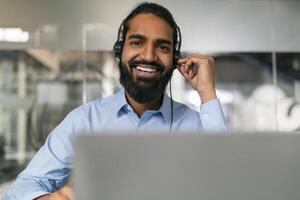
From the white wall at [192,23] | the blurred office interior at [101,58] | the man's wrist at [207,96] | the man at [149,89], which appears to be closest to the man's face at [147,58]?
the man at [149,89]

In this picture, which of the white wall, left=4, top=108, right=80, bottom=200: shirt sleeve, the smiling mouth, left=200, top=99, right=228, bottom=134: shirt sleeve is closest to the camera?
left=4, top=108, right=80, bottom=200: shirt sleeve

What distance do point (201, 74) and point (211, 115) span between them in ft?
0.43

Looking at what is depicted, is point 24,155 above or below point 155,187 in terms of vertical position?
below

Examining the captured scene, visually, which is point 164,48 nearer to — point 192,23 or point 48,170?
point 48,170

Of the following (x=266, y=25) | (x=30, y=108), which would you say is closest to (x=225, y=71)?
(x=266, y=25)

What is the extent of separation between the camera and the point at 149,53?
105 cm

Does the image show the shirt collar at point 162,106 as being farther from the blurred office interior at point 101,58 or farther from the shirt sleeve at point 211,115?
the blurred office interior at point 101,58

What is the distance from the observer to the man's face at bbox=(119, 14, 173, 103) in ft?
3.49

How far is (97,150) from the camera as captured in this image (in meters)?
0.32

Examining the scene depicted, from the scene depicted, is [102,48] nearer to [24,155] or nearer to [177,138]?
[24,155]

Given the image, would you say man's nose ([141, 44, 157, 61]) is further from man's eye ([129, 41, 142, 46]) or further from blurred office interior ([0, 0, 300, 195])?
blurred office interior ([0, 0, 300, 195])

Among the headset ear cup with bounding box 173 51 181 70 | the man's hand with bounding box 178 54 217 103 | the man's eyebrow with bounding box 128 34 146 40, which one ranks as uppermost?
the man's eyebrow with bounding box 128 34 146 40

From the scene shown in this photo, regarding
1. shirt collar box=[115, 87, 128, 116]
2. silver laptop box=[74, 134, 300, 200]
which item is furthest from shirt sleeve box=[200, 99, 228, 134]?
silver laptop box=[74, 134, 300, 200]

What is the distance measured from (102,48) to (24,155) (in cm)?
91
